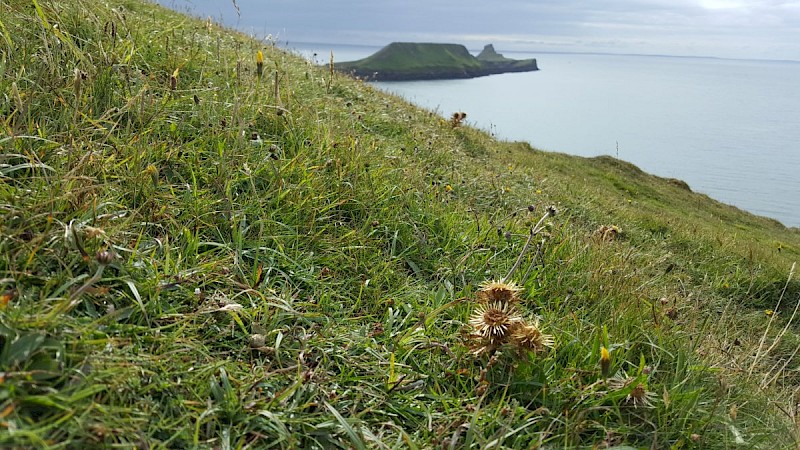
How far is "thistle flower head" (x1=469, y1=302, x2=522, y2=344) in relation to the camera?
8.38ft

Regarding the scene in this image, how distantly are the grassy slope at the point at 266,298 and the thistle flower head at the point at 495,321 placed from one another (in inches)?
5.2

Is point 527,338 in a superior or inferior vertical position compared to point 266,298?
inferior

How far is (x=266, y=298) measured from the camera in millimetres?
2711

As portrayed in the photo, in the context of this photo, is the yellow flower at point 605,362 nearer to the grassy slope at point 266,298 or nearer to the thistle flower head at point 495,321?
the grassy slope at point 266,298

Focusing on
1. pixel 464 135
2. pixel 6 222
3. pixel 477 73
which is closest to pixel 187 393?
pixel 6 222

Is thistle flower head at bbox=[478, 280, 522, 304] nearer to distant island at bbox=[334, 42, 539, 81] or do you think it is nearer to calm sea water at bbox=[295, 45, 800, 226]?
calm sea water at bbox=[295, 45, 800, 226]

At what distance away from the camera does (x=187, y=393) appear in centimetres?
199

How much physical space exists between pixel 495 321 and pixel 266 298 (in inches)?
47.9

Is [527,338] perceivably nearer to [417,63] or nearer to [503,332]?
[503,332]

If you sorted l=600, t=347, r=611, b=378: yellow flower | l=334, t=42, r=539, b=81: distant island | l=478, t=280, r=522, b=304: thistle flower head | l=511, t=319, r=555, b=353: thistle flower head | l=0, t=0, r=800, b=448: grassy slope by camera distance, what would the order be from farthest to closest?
l=334, t=42, r=539, b=81: distant island < l=478, t=280, r=522, b=304: thistle flower head < l=511, t=319, r=555, b=353: thistle flower head < l=600, t=347, r=611, b=378: yellow flower < l=0, t=0, r=800, b=448: grassy slope

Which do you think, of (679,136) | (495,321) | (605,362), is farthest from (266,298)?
(679,136)

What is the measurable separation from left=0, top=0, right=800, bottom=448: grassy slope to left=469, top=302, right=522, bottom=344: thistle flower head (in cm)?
13

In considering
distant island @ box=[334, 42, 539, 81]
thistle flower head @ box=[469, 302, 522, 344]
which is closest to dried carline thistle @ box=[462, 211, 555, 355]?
thistle flower head @ box=[469, 302, 522, 344]

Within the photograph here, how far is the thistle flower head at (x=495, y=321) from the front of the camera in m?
2.55
